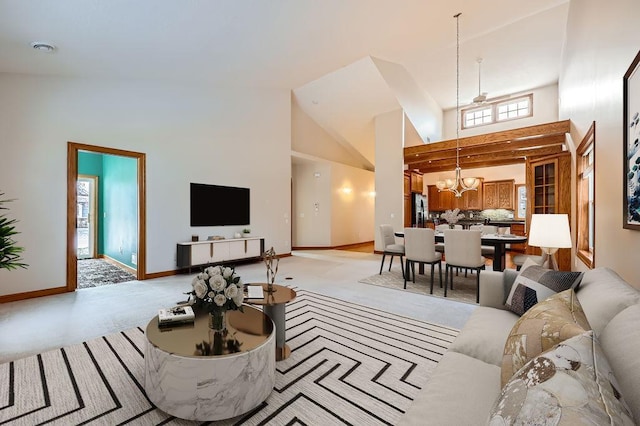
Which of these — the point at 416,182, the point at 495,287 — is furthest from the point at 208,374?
the point at 416,182

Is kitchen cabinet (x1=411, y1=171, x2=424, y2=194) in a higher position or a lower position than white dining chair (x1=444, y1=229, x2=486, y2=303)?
higher

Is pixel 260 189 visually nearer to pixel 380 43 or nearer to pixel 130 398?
pixel 380 43

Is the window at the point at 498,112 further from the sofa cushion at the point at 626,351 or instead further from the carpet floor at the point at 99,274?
the carpet floor at the point at 99,274

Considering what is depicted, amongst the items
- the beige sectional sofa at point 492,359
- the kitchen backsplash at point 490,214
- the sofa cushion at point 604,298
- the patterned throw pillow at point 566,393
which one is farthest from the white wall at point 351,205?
the patterned throw pillow at point 566,393

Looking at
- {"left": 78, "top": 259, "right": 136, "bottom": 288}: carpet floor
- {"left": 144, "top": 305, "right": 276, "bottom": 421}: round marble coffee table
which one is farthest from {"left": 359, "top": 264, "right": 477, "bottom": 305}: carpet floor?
{"left": 78, "top": 259, "right": 136, "bottom": 288}: carpet floor

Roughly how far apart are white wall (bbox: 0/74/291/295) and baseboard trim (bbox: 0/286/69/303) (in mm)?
65

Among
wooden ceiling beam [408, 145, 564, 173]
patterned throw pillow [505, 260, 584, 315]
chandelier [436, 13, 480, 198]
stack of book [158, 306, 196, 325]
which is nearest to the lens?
patterned throw pillow [505, 260, 584, 315]

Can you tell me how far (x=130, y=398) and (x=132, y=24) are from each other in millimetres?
3664

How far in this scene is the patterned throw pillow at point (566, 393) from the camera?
1.94 feet

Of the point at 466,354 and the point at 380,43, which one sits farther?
the point at 380,43

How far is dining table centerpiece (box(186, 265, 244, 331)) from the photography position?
1707mm

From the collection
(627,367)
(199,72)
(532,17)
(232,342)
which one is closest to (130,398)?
(232,342)

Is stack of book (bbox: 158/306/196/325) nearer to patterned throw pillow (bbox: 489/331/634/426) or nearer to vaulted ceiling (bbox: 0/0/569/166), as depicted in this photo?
patterned throw pillow (bbox: 489/331/634/426)

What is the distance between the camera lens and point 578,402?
61cm
